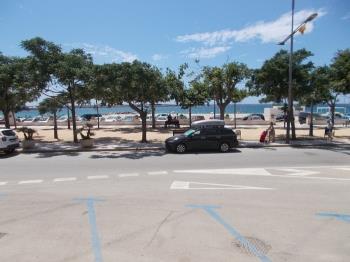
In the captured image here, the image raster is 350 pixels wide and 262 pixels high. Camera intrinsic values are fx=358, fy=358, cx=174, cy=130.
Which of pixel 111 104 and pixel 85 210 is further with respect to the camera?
pixel 111 104

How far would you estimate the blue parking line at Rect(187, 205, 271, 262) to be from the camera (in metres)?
5.59

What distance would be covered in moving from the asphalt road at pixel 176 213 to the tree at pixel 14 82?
8771 mm

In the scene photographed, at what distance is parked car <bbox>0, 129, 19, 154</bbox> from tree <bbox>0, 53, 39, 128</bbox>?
10.7 feet

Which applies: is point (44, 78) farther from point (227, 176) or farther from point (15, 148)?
point (227, 176)

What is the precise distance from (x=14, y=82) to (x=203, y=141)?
12.4 m

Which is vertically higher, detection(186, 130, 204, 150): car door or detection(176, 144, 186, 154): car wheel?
detection(186, 130, 204, 150): car door

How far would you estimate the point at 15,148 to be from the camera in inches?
824

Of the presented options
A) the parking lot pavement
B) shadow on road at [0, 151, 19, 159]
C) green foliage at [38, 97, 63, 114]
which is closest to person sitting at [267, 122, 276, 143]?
the parking lot pavement

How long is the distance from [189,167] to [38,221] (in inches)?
315

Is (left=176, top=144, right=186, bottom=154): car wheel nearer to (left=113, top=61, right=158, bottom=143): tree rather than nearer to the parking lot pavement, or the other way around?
(left=113, top=61, right=158, bottom=143): tree

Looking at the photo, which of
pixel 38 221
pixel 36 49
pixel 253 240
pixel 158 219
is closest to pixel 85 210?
pixel 38 221

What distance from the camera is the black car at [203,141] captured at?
64.3ft

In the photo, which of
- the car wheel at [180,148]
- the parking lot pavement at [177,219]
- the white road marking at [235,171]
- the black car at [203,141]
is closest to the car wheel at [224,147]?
the black car at [203,141]

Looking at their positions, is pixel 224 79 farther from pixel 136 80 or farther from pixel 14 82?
pixel 14 82
